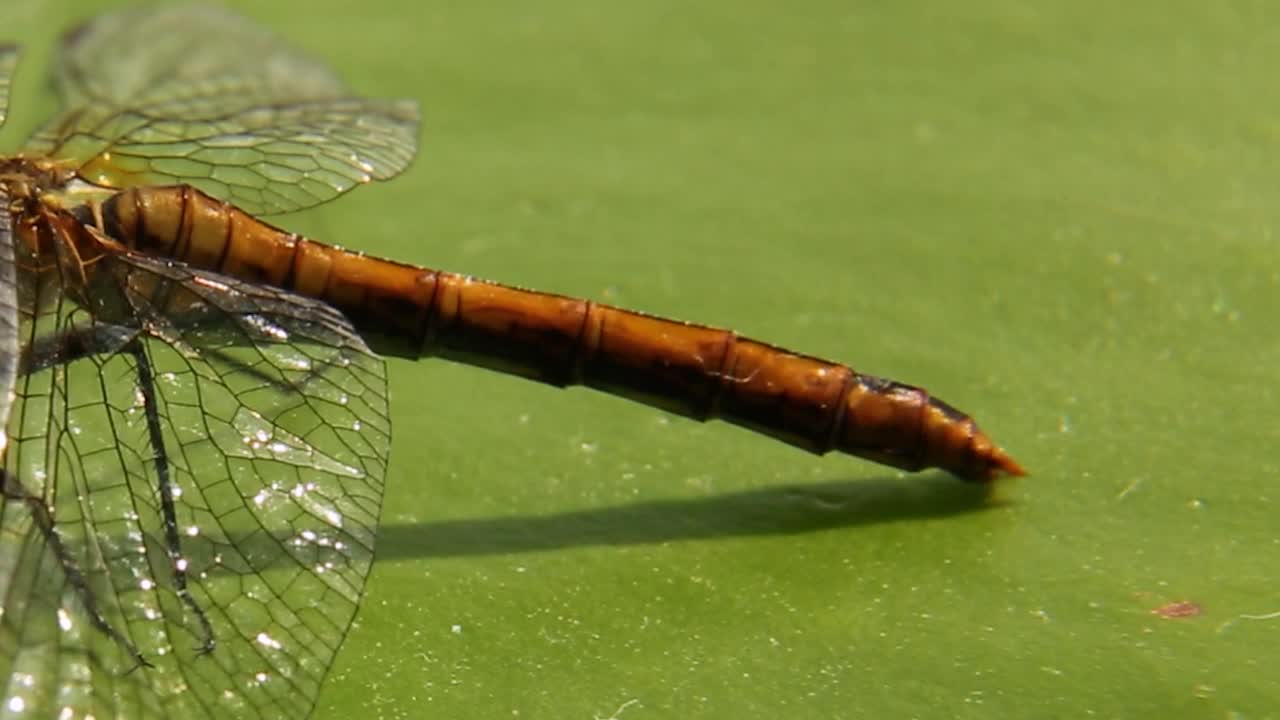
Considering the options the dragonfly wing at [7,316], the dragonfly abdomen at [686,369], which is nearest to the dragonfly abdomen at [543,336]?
the dragonfly abdomen at [686,369]

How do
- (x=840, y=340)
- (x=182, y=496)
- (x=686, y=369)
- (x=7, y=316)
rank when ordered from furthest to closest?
(x=840, y=340)
(x=686, y=369)
(x=7, y=316)
(x=182, y=496)

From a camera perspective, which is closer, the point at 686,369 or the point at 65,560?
the point at 65,560

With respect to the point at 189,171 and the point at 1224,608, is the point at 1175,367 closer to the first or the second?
the point at 1224,608

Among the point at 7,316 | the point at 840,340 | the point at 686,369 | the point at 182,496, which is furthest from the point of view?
the point at 840,340

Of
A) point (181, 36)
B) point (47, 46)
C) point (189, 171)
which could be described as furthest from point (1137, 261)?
point (47, 46)

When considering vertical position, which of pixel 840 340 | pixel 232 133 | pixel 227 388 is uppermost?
pixel 232 133

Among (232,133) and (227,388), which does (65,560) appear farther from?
(232,133)

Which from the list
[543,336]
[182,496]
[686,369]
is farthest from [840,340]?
[182,496]
